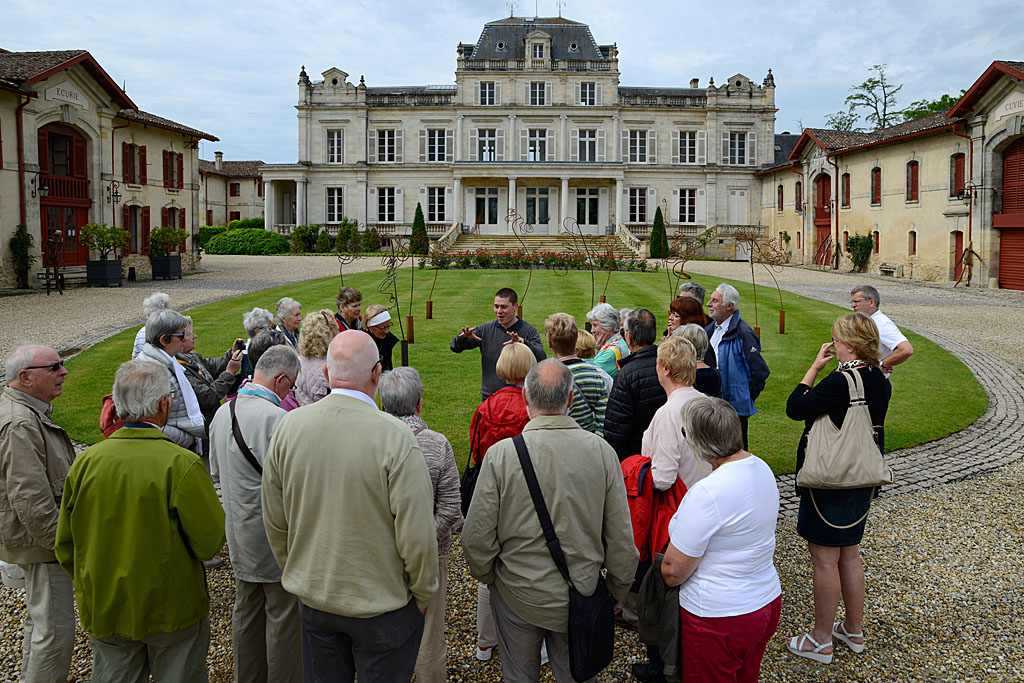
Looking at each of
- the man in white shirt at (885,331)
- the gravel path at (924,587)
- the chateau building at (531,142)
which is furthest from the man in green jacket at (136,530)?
the chateau building at (531,142)

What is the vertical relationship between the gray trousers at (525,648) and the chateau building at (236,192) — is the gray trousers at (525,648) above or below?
below

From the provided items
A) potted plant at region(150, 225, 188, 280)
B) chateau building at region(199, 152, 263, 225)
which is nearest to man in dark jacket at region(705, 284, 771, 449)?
potted plant at region(150, 225, 188, 280)

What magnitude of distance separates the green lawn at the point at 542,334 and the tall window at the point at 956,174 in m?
10.5

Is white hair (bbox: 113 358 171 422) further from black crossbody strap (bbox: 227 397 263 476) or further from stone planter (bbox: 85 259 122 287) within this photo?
stone planter (bbox: 85 259 122 287)

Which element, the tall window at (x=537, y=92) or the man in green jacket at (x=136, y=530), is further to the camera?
the tall window at (x=537, y=92)

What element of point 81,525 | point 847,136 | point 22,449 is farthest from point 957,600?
point 847,136

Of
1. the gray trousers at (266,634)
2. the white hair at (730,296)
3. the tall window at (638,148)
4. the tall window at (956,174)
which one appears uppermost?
the tall window at (638,148)

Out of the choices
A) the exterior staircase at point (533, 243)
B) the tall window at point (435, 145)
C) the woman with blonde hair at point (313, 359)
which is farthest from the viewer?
Answer: the tall window at point (435, 145)

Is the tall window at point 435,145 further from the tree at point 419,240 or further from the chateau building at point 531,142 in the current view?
the tree at point 419,240

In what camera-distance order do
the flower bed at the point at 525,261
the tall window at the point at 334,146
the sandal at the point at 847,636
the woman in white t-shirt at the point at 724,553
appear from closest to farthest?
1. the woman in white t-shirt at the point at 724,553
2. the sandal at the point at 847,636
3. the flower bed at the point at 525,261
4. the tall window at the point at 334,146

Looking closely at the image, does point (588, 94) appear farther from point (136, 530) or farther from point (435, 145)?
point (136, 530)

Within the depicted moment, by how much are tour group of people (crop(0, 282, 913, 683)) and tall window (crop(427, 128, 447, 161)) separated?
45.0 metres

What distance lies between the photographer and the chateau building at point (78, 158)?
77.3ft

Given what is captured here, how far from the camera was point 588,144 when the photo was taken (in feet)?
154
